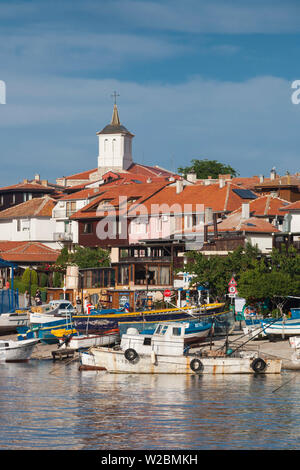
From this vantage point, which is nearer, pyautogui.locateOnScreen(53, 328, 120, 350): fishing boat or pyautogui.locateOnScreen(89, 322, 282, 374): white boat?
pyautogui.locateOnScreen(89, 322, 282, 374): white boat

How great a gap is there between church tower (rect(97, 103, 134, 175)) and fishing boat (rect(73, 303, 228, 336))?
9509cm

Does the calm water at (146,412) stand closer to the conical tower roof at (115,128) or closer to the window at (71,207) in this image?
the window at (71,207)

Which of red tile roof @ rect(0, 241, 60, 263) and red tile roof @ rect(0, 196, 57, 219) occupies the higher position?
red tile roof @ rect(0, 196, 57, 219)

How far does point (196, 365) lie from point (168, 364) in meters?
1.59

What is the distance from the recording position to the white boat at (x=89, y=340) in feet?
181

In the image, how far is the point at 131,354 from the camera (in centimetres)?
4728

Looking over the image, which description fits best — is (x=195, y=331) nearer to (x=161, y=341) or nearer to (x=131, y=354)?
(x=161, y=341)

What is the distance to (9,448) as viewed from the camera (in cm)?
2966

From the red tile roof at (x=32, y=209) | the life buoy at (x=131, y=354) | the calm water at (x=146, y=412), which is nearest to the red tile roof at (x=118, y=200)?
the red tile roof at (x=32, y=209)

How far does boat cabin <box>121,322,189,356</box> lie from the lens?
154ft

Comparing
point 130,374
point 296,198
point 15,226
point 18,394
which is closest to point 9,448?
point 18,394

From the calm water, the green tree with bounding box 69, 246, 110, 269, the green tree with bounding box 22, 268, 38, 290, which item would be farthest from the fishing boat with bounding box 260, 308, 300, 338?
the green tree with bounding box 22, 268, 38, 290

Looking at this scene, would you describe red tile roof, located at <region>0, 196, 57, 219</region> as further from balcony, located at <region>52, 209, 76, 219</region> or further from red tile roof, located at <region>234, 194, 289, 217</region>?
red tile roof, located at <region>234, 194, 289, 217</region>
